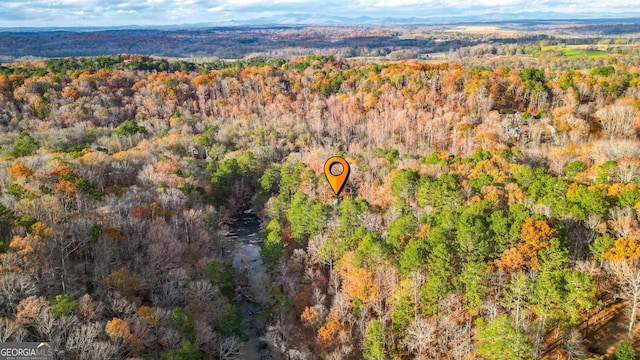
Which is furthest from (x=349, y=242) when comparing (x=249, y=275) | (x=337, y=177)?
(x=337, y=177)

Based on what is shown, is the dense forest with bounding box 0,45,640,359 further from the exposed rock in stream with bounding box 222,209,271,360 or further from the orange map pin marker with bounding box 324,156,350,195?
the orange map pin marker with bounding box 324,156,350,195

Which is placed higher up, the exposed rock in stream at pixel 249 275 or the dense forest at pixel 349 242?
the dense forest at pixel 349 242

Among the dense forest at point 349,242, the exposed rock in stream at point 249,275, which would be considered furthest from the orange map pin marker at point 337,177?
the exposed rock in stream at point 249,275

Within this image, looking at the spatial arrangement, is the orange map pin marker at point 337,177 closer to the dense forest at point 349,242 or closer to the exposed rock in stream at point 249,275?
the dense forest at point 349,242

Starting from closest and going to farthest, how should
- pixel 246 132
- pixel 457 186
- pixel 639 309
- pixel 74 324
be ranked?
pixel 74 324, pixel 639 309, pixel 457 186, pixel 246 132

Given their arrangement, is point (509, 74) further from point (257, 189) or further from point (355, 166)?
point (257, 189)

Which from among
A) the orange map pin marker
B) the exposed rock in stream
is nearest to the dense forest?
the exposed rock in stream

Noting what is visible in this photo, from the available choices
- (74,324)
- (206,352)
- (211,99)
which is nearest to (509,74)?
(211,99)

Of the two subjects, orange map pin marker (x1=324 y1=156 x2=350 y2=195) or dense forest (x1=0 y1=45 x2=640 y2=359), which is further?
orange map pin marker (x1=324 y1=156 x2=350 y2=195)
